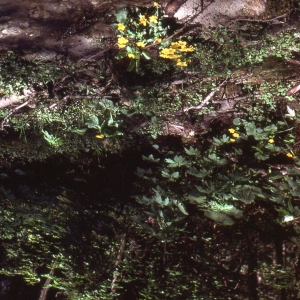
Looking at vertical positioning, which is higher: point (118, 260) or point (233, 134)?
point (233, 134)

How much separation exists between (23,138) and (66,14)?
4.98 feet

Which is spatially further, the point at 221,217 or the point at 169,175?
the point at 169,175

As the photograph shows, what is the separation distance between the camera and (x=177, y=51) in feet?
9.57

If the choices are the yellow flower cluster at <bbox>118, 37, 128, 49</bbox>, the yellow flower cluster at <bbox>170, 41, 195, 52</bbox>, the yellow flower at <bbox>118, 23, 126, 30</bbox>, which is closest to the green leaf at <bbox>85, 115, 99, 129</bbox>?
the yellow flower cluster at <bbox>118, 37, 128, 49</bbox>

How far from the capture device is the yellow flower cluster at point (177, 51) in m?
2.86

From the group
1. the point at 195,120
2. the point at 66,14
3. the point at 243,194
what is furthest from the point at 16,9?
the point at 243,194

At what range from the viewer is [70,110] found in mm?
3322

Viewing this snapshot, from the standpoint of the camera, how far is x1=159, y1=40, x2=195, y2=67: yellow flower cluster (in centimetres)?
286

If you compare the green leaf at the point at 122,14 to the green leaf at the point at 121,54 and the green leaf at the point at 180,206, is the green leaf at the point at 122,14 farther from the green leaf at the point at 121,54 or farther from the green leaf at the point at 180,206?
the green leaf at the point at 180,206

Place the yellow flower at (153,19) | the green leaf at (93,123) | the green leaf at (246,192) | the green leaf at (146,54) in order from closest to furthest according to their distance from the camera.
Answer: the green leaf at (246,192) → the yellow flower at (153,19) → the green leaf at (146,54) → the green leaf at (93,123)

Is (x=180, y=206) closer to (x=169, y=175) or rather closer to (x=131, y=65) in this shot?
(x=169, y=175)

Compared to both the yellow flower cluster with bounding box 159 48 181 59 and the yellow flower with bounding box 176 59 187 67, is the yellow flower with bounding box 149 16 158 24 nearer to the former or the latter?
the yellow flower cluster with bounding box 159 48 181 59

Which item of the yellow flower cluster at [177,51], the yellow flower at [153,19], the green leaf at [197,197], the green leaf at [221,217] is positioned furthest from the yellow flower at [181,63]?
the green leaf at [221,217]

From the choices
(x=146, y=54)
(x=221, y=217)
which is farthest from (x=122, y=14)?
(x=221, y=217)
